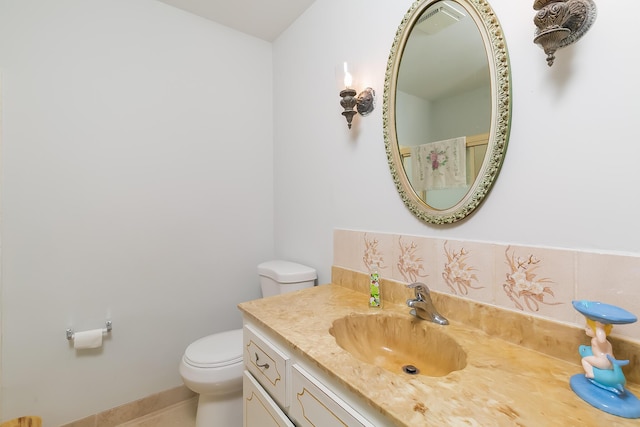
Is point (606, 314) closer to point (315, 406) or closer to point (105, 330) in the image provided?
point (315, 406)

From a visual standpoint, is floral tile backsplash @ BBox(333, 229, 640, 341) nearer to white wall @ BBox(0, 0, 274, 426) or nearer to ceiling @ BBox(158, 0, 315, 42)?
white wall @ BBox(0, 0, 274, 426)

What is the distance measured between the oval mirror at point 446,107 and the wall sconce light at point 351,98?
0.10m

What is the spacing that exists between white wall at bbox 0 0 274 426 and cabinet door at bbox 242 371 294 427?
88 centimetres

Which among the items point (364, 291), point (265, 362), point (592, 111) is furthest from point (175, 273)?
point (592, 111)

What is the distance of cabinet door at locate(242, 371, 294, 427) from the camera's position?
919 millimetres

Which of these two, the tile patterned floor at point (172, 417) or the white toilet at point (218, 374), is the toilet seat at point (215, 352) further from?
the tile patterned floor at point (172, 417)

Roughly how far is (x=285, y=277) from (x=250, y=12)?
171 cm

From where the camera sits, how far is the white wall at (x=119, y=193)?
137 cm

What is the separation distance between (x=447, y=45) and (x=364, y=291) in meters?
1.09


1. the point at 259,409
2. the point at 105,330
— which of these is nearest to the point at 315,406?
the point at 259,409

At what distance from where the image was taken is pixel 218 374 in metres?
1.35

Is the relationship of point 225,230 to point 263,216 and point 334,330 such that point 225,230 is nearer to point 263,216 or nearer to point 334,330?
point 263,216

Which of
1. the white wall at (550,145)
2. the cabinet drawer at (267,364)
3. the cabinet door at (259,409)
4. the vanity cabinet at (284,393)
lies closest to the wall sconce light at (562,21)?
the white wall at (550,145)

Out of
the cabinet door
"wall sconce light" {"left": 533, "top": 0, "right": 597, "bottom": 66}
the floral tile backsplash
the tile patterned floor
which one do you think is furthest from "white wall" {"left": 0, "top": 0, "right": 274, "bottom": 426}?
"wall sconce light" {"left": 533, "top": 0, "right": 597, "bottom": 66}
